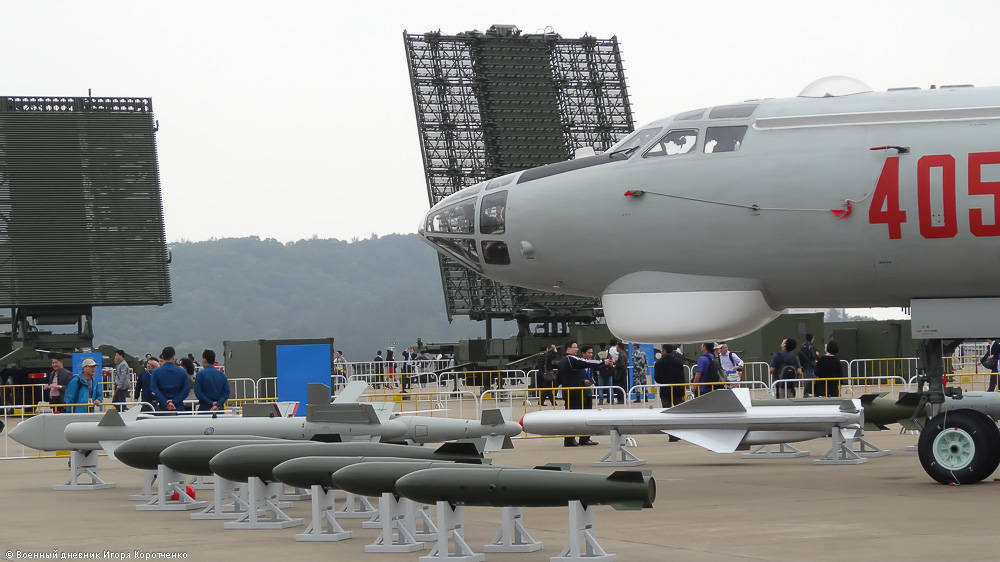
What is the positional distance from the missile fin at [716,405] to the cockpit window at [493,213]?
3743 mm

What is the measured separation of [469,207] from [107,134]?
26.2 meters

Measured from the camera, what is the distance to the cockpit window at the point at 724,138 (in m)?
13.8

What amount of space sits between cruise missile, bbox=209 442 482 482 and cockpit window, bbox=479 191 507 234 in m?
2.89

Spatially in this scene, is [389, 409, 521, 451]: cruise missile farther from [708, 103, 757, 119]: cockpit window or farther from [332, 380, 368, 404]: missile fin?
[708, 103, 757, 119]: cockpit window

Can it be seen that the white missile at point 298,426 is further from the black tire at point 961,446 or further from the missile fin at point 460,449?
the black tire at point 961,446

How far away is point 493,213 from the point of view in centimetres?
1444

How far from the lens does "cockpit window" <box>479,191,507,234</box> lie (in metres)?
14.4

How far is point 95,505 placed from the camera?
14.7 metres

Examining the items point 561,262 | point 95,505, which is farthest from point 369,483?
point 95,505

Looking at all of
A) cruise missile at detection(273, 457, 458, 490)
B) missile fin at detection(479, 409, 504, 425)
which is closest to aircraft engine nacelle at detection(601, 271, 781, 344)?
cruise missile at detection(273, 457, 458, 490)

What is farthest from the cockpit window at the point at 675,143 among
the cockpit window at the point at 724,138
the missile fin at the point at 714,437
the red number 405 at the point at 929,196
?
the missile fin at the point at 714,437

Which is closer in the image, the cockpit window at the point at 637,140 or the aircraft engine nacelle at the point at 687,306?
the aircraft engine nacelle at the point at 687,306

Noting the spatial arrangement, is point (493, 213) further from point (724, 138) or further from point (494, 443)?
point (494, 443)

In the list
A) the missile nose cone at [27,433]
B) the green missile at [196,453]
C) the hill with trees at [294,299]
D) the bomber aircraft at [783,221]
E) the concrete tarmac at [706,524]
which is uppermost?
the hill with trees at [294,299]
